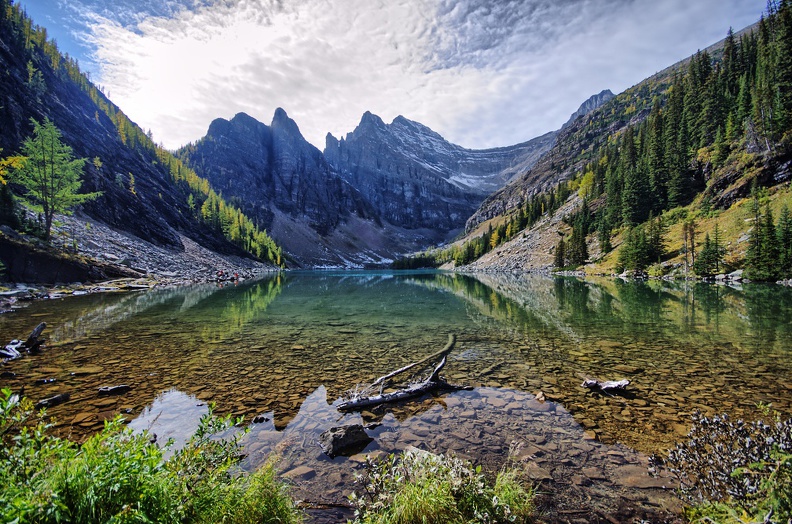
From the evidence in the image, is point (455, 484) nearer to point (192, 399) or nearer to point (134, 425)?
point (134, 425)

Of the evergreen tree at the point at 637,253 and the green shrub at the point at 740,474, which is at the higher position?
the evergreen tree at the point at 637,253

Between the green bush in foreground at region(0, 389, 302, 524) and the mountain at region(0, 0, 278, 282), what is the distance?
181ft

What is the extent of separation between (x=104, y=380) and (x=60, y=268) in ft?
138

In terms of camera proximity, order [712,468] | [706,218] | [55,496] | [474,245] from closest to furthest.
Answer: [55,496]
[712,468]
[706,218]
[474,245]

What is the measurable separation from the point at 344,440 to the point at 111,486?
224 inches

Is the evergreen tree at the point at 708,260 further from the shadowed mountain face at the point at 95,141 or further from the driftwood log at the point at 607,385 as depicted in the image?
the shadowed mountain face at the point at 95,141

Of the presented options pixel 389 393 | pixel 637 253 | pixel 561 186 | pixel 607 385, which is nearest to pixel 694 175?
pixel 637 253

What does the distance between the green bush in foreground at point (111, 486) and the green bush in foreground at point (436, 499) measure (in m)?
1.45

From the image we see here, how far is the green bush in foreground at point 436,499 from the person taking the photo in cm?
446

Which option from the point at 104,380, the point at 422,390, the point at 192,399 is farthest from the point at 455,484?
the point at 104,380

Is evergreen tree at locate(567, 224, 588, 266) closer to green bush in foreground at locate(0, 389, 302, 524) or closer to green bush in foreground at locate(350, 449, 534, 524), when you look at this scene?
green bush in foreground at locate(350, 449, 534, 524)

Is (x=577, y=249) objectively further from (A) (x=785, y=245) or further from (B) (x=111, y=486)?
(B) (x=111, y=486)

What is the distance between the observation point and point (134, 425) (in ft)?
29.3

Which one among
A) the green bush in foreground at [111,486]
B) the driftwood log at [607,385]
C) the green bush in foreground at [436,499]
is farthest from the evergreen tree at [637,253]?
the green bush in foreground at [111,486]
